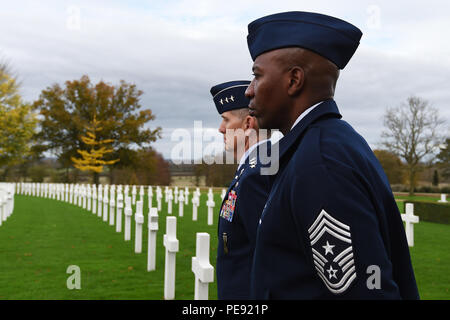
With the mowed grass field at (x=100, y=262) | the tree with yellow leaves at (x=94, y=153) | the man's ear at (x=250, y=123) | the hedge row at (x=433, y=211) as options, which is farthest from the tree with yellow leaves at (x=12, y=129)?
the man's ear at (x=250, y=123)

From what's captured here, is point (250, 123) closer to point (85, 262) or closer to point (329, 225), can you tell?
point (329, 225)

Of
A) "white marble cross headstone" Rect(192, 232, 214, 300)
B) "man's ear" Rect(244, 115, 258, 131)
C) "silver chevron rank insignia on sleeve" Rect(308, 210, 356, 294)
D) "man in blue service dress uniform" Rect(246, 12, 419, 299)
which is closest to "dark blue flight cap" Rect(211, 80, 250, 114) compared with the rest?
"man's ear" Rect(244, 115, 258, 131)

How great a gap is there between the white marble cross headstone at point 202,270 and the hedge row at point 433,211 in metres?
15.6

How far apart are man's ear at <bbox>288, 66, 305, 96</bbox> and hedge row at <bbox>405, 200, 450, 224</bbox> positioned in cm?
1771

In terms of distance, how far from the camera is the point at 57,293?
599cm

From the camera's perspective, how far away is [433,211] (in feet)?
57.7

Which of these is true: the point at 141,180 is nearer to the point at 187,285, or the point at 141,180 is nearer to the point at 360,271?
the point at 187,285

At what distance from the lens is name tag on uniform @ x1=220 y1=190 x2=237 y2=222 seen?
8.97 feet

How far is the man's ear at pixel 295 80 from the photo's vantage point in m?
1.53

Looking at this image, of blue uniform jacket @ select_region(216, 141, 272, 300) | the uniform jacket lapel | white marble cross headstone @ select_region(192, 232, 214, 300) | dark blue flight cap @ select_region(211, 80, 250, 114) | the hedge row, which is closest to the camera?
the uniform jacket lapel

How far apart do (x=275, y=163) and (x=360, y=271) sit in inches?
21.0

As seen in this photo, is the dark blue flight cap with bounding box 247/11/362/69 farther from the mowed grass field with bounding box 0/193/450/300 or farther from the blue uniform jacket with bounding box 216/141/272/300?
the mowed grass field with bounding box 0/193/450/300
